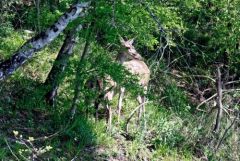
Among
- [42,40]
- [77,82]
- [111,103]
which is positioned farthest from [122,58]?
[42,40]

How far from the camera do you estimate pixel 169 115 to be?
1102cm

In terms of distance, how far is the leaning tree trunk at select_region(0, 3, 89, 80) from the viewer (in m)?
7.42

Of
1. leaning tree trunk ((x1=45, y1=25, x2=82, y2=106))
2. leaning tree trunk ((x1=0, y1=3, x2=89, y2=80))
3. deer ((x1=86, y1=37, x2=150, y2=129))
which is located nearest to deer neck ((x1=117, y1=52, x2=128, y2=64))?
deer ((x1=86, y1=37, x2=150, y2=129))

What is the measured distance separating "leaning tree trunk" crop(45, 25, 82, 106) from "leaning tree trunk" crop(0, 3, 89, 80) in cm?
149

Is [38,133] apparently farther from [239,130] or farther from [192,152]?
[239,130]

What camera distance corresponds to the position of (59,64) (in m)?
9.35

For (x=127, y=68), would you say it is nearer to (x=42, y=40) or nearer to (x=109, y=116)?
(x=109, y=116)

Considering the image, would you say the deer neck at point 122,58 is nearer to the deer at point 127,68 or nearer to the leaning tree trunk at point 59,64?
the deer at point 127,68

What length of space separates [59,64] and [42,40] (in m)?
1.84

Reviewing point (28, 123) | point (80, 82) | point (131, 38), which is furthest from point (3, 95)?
point (131, 38)

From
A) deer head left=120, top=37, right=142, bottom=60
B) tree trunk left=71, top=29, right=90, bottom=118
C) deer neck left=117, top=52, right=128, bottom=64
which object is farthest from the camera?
deer neck left=117, top=52, right=128, bottom=64

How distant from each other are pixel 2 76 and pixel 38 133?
1478 mm

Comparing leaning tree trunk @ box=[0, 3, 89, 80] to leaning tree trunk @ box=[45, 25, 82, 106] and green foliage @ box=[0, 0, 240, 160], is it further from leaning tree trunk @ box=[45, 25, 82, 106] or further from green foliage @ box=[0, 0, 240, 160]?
leaning tree trunk @ box=[45, 25, 82, 106]

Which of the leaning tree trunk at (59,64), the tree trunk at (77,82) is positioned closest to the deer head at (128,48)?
the tree trunk at (77,82)
